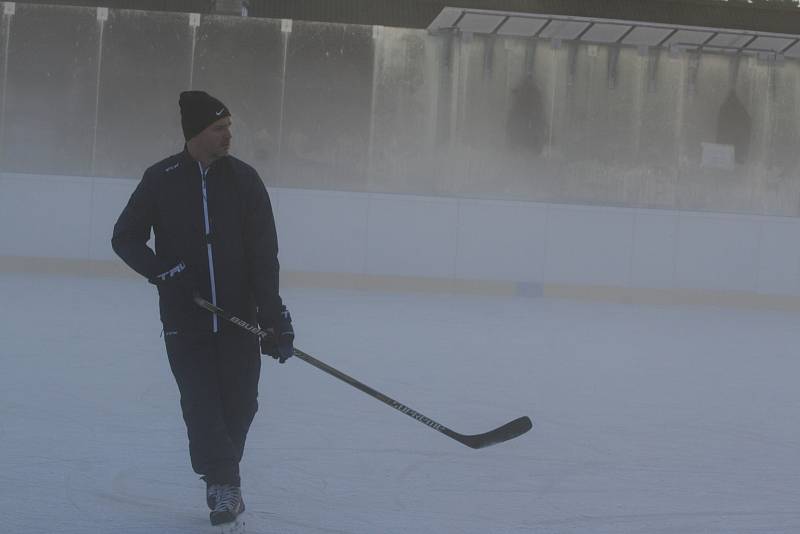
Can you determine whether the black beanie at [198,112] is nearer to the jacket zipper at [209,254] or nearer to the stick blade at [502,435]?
the jacket zipper at [209,254]

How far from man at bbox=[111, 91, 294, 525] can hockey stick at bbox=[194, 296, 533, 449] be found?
0.05 metres

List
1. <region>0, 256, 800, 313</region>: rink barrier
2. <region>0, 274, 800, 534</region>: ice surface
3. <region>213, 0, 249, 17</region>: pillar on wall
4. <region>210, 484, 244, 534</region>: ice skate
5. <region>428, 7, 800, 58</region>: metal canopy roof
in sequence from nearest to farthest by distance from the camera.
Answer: <region>210, 484, 244, 534</region>: ice skate < <region>0, 274, 800, 534</region>: ice surface < <region>428, 7, 800, 58</region>: metal canopy roof < <region>0, 256, 800, 313</region>: rink barrier < <region>213, 0, 249, 17</region>: pillar on wall

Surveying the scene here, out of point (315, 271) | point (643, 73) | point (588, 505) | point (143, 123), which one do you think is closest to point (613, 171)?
point (643, 73)

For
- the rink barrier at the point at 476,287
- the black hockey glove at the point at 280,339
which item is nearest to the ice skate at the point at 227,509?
the black hockey glove at the point at 280,339

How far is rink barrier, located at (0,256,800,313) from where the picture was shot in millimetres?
15180

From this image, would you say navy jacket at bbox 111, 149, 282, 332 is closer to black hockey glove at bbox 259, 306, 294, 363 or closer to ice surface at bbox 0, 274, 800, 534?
black hockey glove at bbox 259, 306, 294, 363

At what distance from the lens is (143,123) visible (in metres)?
15.7

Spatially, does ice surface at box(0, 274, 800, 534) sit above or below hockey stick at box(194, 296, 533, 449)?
below

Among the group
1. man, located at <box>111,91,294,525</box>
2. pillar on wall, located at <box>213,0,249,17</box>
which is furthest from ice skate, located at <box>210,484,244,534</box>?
pillar on wall, located at <box>213,0,249,17</box>

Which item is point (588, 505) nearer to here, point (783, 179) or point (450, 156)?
point (450, 156)

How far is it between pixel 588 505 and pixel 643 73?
12871mm

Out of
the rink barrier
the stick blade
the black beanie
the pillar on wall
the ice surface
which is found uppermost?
the pillar on wall

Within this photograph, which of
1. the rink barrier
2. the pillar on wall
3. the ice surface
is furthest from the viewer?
the pillar on wall

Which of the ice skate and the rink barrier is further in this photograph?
the rink barrier
